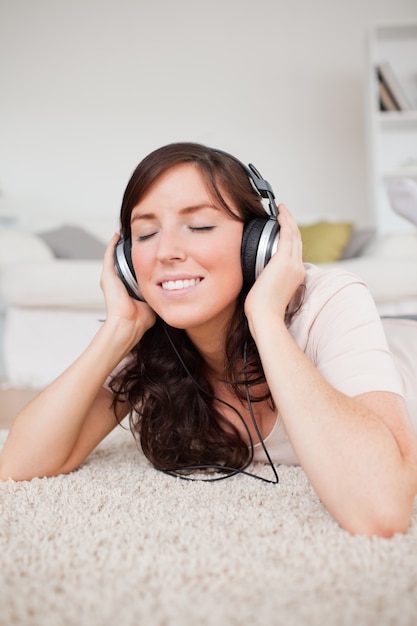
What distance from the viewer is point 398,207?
2387 mm

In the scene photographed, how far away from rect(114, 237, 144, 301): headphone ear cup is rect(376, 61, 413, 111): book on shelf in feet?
12.1

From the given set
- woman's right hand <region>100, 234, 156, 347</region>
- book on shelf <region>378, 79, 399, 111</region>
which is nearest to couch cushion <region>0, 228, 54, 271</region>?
woman's right hand <region>100, 234, 156, 347</region>

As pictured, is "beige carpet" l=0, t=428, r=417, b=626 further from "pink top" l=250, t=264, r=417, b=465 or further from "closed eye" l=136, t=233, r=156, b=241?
"closed eye" l=136, t=233, r=156, b=241

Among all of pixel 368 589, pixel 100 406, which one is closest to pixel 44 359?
pixel 100 406

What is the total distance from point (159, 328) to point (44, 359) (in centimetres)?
167

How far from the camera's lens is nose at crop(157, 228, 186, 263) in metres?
1.11

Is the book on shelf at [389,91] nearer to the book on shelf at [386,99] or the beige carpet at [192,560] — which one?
the book on shelf at [386,99]

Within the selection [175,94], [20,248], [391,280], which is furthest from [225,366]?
[175,94]

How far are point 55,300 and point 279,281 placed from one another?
194 cm

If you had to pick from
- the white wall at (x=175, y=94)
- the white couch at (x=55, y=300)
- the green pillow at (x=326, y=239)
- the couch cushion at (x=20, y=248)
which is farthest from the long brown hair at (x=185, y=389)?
the white wall at (x=175, y=94)

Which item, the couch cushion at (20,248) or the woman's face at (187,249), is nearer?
the woman's face at (187,249)

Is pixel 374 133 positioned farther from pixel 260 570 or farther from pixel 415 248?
pixel 260 570

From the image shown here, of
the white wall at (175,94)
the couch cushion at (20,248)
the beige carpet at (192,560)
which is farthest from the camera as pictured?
the white wall at (175,94)

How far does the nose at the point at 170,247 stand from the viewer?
1.11 m
